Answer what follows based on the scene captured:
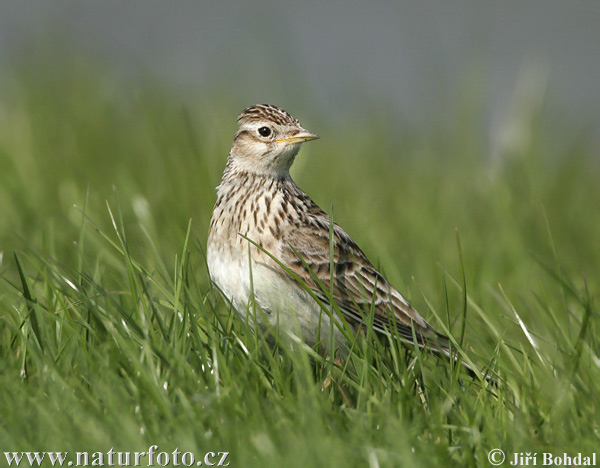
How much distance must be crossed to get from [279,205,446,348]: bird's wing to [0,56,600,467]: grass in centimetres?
28

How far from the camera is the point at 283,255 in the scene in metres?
5.59

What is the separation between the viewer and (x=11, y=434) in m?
3.60

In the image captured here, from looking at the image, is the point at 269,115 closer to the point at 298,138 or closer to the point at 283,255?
the point at 298,138

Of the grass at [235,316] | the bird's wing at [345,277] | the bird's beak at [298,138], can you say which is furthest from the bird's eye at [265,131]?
the grass at [235,316]

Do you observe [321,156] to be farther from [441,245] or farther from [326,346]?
[326,346]

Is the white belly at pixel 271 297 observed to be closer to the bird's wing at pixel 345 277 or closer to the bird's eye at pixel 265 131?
the bird's wing at pixel 345 277

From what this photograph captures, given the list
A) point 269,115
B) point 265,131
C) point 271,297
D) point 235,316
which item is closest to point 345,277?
point 271,297

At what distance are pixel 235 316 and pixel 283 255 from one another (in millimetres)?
594

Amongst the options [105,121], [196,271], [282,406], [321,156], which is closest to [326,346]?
[282,406]

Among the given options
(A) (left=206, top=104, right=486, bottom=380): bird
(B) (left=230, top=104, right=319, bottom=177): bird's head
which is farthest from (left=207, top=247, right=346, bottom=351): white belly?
(B) (left=230, top=104, right=319, bottom=177): bird's head

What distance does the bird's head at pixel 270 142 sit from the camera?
6160 millimetres

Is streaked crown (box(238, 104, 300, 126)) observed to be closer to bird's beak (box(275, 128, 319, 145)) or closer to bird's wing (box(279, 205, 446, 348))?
bird's beak (box(275, 128, 319, 145))

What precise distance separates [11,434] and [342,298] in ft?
8.75

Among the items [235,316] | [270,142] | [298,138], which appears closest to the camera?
[235,316]
